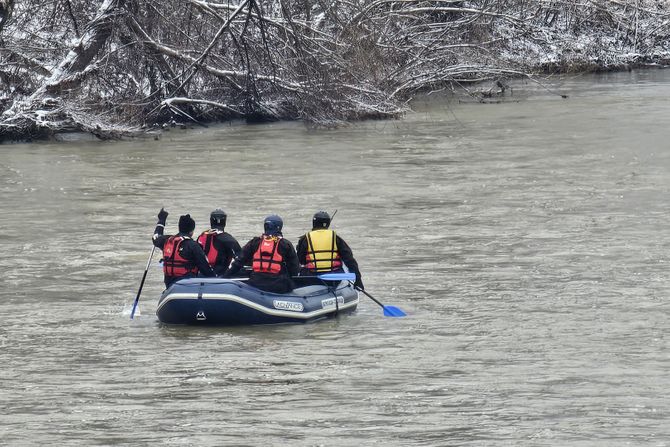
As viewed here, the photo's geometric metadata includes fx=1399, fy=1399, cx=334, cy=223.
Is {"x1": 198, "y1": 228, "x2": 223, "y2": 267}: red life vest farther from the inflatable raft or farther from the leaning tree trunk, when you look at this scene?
the leaning tree trunk

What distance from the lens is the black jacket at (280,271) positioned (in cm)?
1302

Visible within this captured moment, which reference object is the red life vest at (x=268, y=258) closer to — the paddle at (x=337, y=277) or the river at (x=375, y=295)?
the paddle at (x=337, y=277)

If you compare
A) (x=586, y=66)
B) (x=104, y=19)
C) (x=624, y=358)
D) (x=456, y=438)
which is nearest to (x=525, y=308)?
(x=624, y=358)

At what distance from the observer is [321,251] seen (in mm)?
13531

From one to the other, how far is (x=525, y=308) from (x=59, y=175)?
12.5m

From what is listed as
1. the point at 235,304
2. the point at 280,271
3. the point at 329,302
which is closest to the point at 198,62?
the point at 329,302

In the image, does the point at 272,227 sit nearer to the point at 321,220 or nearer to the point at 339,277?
the point at 321,220

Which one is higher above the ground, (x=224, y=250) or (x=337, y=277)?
(x=224, y=250)

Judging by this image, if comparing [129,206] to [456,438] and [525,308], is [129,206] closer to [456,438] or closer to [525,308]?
[525,308]

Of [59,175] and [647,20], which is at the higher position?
[647,20]

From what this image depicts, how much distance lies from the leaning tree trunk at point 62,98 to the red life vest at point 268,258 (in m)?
16.3

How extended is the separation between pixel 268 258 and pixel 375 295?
212cm

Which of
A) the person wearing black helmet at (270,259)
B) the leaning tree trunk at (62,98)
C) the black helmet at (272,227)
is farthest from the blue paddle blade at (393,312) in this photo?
the leaning tree trunk at (62,98)

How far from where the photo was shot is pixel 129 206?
69.5 ft
